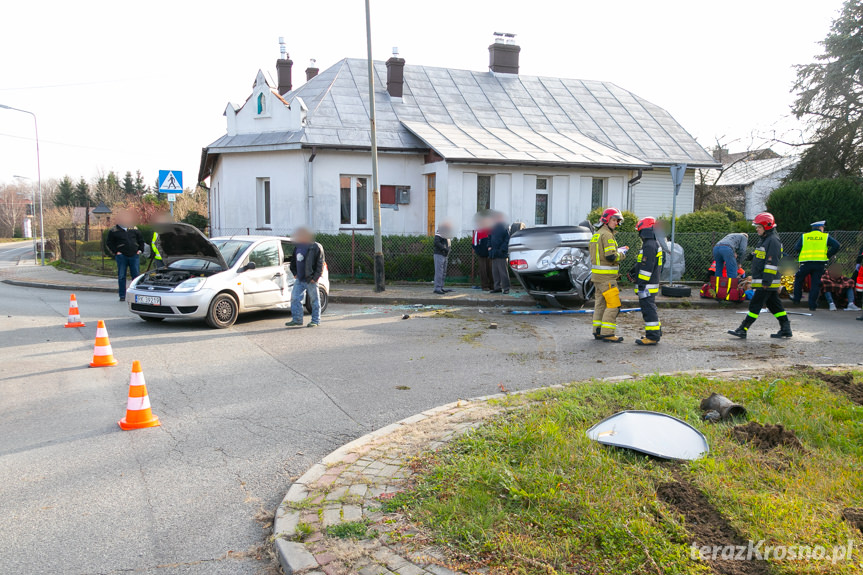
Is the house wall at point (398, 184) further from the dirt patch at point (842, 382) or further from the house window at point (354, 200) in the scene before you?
the dirt patch at point (842, 382)

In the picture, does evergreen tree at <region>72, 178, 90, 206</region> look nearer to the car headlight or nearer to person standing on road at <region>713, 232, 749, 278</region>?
the car headlight

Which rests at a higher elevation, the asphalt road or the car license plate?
the car license plate

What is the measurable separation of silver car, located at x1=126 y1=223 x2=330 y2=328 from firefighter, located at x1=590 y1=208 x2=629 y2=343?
585 centimetres

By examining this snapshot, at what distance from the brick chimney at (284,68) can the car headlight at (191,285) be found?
63.9ft

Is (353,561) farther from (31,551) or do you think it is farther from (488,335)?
(488,335)

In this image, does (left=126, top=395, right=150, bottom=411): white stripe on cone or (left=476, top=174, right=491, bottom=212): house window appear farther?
(left=476, top=174, right=491, bottom=212): house window

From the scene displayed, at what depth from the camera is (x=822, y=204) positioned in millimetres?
22625

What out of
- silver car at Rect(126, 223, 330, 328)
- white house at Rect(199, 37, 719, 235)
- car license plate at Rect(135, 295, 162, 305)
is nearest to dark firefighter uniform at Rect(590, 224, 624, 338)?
silver car at Rect(126, 223, 330, 328)

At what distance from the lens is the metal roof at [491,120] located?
21.5 meters

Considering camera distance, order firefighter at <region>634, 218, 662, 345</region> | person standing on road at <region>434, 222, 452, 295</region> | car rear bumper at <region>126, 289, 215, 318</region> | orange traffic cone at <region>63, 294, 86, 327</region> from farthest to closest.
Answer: person standing on road at <region>434, 222, 452, 295</region>, orange traffic cone at <region>63, 294, 86, 327</region>, car rear bumper at <region>126, 289, 215, 318</region>, firefighter at <region>634, 218, 662, 345</region>

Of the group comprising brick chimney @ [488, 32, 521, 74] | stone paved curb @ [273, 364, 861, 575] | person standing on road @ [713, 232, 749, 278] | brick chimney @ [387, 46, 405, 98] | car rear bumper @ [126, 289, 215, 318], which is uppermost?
brick chimney @ [488, 32, 521, 74]

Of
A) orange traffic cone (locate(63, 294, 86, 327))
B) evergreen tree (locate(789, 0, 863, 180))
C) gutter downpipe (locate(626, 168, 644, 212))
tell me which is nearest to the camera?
orange traffic cone (locate(63, 294, 86, 327))

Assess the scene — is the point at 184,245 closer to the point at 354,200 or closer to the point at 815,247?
the point at 354,200

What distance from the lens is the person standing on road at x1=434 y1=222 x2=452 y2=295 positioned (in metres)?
15.5
